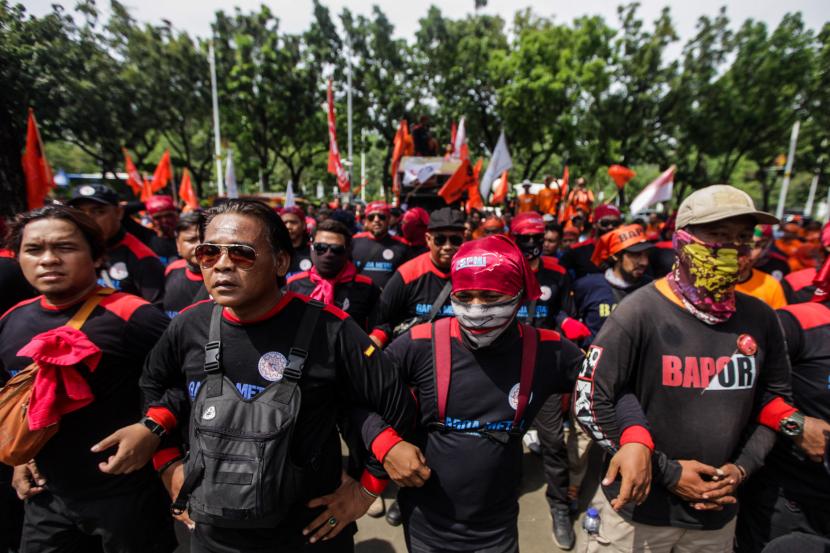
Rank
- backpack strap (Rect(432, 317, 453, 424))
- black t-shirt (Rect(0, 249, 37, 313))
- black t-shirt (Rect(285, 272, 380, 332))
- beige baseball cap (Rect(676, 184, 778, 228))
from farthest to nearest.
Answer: black t-shirt (Rect(285, 272, 380, 332)) < black t-shirt (Rect(0, 249, 37, 313)) < backpack strap (Rect(432, 317, 453, 424)) < beige baseball cap (Rect(676, 184, 778, 228))

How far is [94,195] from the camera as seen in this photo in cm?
394

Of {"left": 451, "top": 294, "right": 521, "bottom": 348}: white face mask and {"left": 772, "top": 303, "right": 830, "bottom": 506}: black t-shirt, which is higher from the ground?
{"left": 451, "top": 294, "right": 521, "bottom": 348}: white face mask

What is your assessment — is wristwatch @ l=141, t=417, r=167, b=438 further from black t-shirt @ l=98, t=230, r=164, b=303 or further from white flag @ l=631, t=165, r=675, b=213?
white flag @ l=631, t=165, r=675, b=213

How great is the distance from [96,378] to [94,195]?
266 centimetres

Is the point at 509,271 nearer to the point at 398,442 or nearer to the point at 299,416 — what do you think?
the point at 398,442

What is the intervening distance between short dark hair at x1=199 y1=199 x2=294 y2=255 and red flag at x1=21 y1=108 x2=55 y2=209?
4.58 metres

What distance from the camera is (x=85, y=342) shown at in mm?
1903

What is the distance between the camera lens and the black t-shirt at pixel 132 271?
12.6 feet

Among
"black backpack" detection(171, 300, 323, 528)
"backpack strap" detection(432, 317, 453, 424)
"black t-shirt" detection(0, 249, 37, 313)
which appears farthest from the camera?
"black t-shirt" detection(0, 249, 37, 313)

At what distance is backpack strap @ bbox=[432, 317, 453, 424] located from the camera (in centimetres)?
198

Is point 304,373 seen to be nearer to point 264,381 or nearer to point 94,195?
point 264,381

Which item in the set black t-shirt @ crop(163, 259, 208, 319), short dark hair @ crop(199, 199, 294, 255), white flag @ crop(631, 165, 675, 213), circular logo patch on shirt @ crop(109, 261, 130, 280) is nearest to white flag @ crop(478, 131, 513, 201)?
white flag @ crop(631, 165, 675, 213)

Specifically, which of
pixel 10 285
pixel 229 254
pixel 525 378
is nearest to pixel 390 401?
pixel 525 378

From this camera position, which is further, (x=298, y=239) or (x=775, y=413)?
(x=298, y=239)
